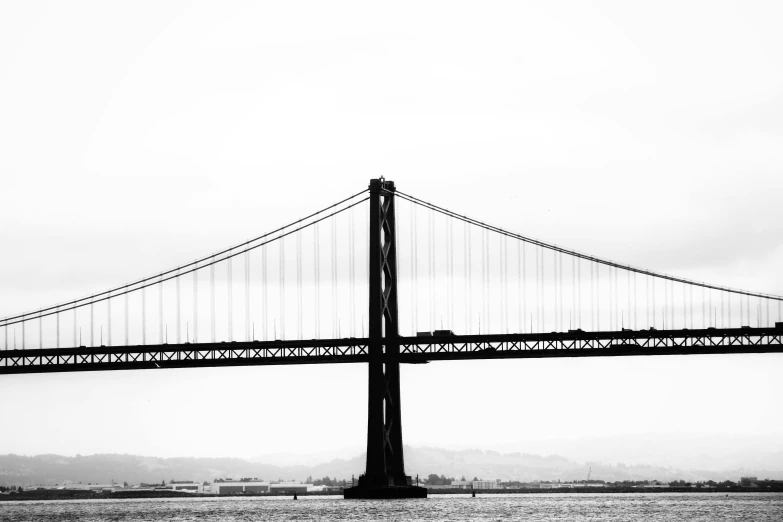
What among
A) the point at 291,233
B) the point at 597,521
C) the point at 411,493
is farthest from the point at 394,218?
the point at 597,521

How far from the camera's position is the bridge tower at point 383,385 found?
110m

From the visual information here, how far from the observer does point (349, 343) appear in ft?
377

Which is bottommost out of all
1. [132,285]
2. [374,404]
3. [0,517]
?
[0,517]

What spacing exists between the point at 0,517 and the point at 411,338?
1300 inches

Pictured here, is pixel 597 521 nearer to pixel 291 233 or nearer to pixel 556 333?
pixel 556 333

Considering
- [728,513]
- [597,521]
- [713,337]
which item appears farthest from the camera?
[713,337]

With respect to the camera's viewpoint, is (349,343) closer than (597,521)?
No

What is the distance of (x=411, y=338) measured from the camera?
4503 inches

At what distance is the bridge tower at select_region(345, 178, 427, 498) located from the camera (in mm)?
110062

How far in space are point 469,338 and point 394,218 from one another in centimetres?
1047

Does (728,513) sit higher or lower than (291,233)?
lower

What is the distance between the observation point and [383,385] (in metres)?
112

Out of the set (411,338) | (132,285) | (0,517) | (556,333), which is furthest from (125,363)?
(556,333)

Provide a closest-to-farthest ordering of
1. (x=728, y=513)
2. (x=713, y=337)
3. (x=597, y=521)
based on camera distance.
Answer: (x=597, y=521) < (x=728, y=513) < (x=713, y=337)
